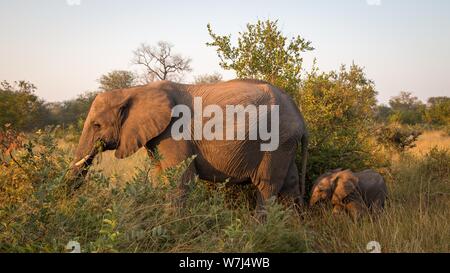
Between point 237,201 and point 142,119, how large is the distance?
157cm

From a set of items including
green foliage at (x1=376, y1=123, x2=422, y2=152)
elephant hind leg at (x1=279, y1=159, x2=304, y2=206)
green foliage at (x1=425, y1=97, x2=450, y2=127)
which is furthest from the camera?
green foliage at (x1=425, y1=97, x2=450, y2=127)

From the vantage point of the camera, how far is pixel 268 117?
452cm

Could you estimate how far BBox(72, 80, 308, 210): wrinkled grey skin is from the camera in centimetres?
454

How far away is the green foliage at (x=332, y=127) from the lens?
18.9 ft

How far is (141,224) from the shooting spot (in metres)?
3.29

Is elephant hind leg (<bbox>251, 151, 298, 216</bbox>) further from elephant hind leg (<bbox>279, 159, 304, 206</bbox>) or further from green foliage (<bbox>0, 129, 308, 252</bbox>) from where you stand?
green foliage (<bbox>0, 129, 308, 252</bbox>)

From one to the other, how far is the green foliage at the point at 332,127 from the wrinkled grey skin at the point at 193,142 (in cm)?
106

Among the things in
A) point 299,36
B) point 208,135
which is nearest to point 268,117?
point 208,135

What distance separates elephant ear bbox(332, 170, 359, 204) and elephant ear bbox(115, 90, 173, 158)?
6.55 ft

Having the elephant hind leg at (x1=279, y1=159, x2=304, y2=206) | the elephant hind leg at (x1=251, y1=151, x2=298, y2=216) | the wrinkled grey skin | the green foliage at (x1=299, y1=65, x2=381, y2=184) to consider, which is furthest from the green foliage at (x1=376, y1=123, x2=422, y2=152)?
the elephant hind leg at (x1=251, y1=151, x2=298, y2=216)

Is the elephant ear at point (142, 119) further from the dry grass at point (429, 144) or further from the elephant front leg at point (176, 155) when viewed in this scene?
the dry grass at point (429, 144)
